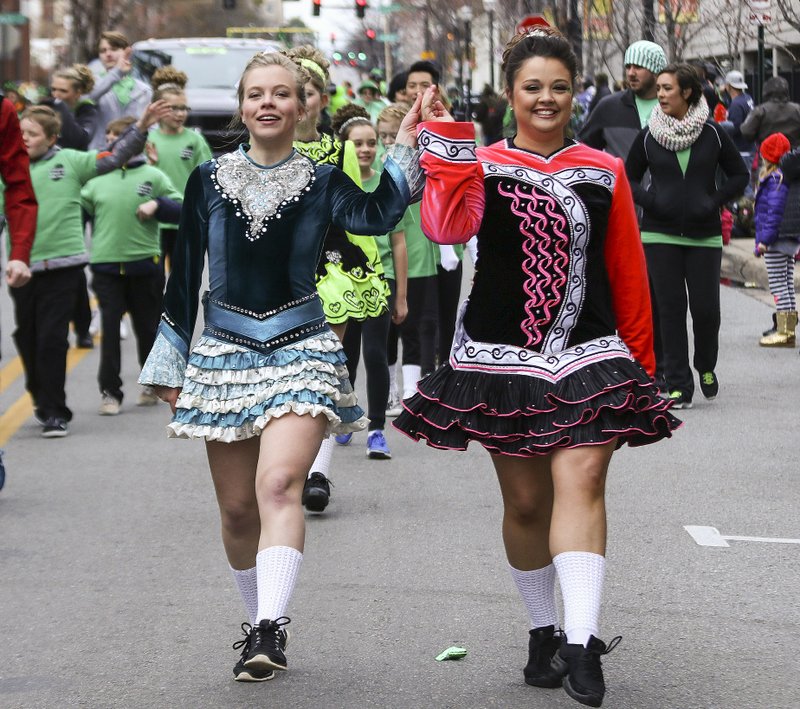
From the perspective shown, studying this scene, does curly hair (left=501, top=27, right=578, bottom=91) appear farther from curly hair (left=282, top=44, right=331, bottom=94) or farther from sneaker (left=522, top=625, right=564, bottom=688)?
curly hair (left=282, top=44, right=331, bottom=94)

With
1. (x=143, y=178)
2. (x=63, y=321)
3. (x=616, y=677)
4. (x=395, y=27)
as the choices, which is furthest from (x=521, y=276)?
(x=395, y=27)

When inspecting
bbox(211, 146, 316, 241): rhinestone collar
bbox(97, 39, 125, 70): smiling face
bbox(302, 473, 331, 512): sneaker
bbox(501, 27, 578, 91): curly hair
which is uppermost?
→ bbox(501, 27, 578, 91): curly hair

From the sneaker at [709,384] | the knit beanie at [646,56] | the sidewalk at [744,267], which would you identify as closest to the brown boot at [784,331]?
the sneaker at [709,384]

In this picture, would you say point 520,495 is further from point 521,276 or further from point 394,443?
point 394,443

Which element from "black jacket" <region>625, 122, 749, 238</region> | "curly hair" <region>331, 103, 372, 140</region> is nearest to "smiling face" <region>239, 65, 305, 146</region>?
"curly hair" <region>331, 103, 372, 140</region>

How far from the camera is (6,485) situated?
8641mm

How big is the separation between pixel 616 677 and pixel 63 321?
19.3ft

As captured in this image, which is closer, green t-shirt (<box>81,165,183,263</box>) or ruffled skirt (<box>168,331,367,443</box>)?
ruffled skirt (<box>168,331,367,443</box>)

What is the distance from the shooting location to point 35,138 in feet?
33.3

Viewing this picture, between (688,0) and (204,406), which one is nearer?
(204,406)

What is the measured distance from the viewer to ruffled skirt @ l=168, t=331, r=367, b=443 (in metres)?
4.92

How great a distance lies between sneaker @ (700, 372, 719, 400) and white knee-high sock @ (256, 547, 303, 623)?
6.51 metres

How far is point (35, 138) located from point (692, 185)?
413 cm

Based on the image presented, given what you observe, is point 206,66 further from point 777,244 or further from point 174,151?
point 777,244
